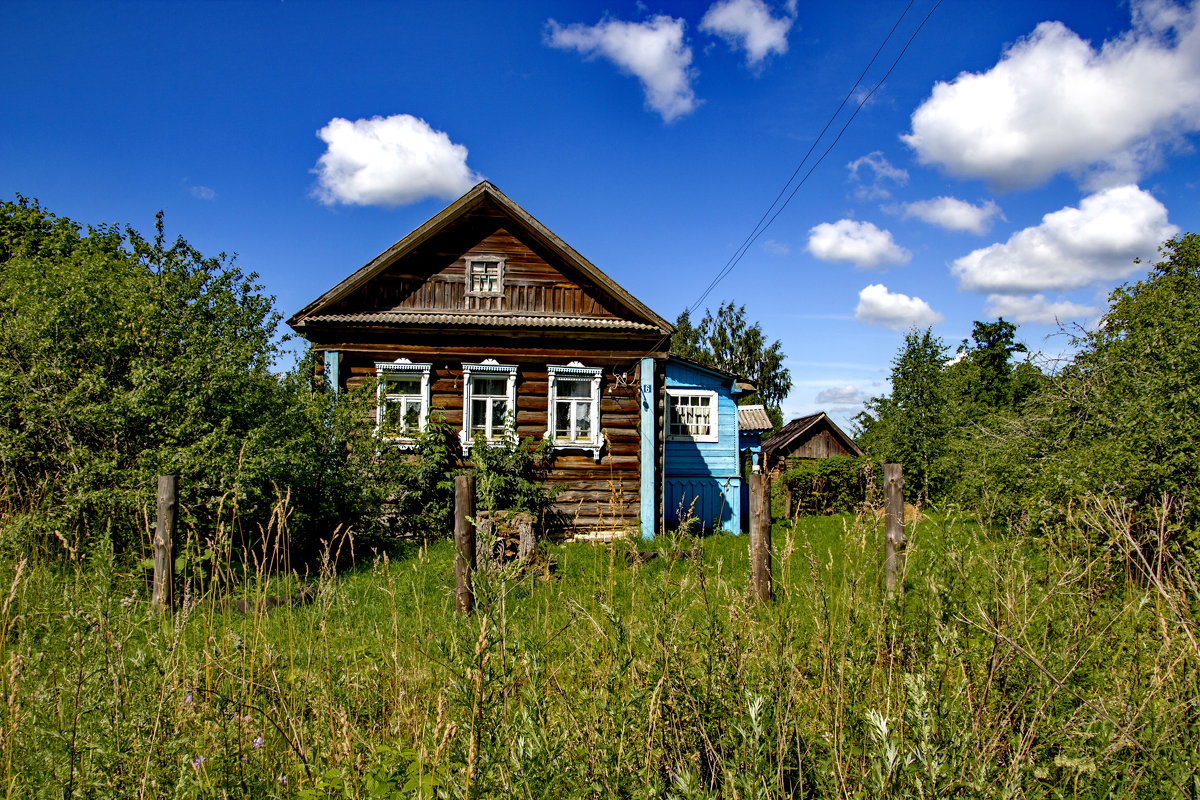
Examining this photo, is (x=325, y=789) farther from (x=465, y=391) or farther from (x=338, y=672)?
(x=465, y=391)

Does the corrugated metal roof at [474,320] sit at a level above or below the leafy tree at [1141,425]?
above

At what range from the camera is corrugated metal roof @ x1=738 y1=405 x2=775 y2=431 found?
21.5 meters

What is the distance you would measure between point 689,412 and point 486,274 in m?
6.38

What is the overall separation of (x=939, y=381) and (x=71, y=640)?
22.5m

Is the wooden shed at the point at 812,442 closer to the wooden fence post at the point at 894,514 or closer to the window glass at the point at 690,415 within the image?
the window glass at the point at 690,415

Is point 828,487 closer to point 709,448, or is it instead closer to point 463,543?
point 709,448

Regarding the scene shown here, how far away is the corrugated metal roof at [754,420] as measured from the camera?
2150 centimetres

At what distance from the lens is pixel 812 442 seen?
3080cm

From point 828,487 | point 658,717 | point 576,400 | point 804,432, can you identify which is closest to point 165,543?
point 658,717

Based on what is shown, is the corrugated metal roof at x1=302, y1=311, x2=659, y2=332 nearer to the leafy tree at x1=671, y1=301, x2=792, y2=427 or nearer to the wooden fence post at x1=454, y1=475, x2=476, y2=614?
the wooden fence post at x1=454, y1=475, x2=476, y2=614

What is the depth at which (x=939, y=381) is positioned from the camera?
20625mm

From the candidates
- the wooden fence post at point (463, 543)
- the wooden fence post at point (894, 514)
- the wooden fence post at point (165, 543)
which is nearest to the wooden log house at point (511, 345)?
the wooden fence post at point (165, 543)

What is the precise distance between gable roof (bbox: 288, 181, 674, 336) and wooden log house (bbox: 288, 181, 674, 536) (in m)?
0.03

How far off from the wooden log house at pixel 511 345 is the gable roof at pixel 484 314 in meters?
0.03
